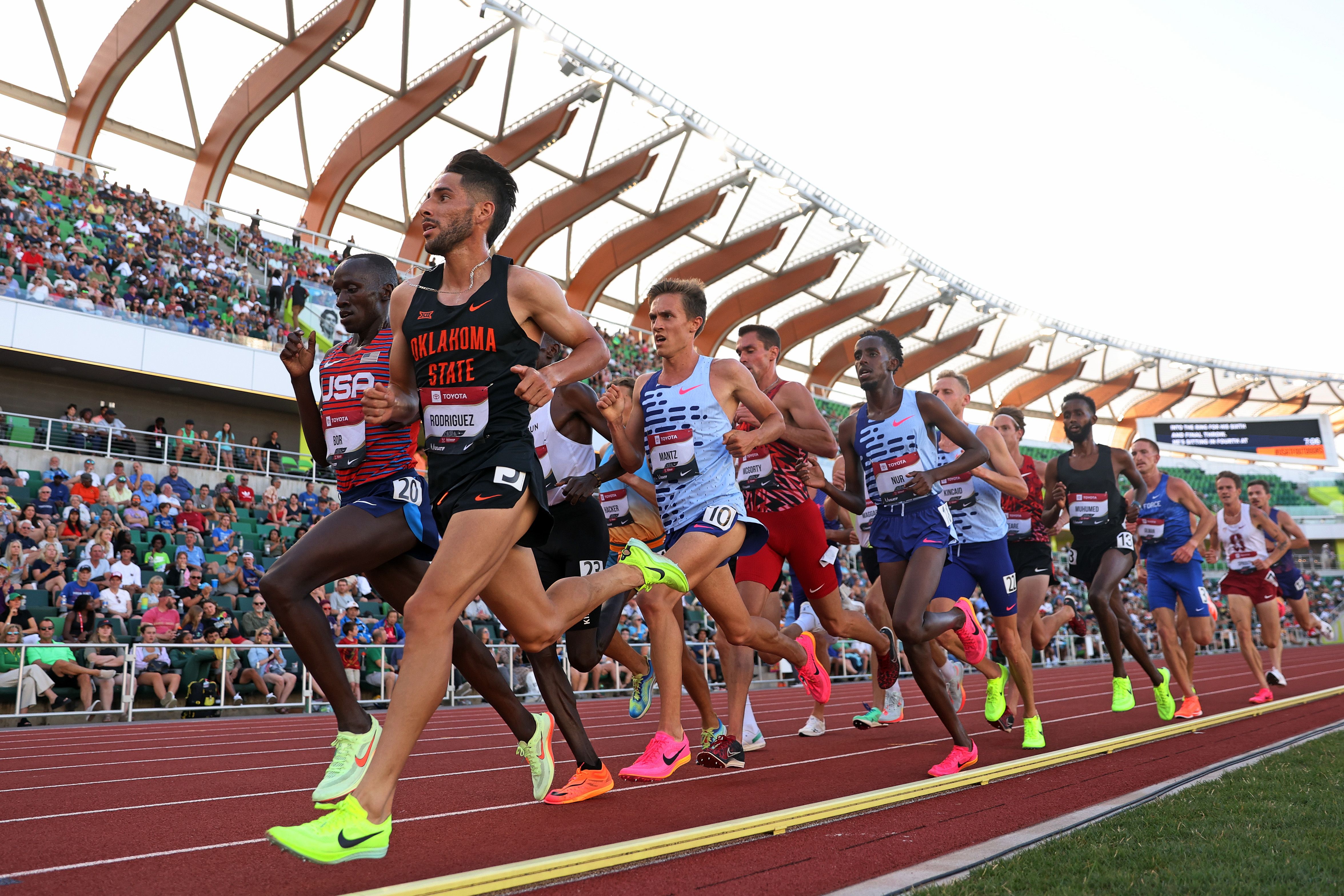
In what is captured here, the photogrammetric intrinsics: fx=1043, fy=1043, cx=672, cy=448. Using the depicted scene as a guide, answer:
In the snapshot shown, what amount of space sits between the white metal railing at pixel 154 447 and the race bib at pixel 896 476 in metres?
9.70

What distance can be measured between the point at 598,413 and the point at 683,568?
1108 millimetres

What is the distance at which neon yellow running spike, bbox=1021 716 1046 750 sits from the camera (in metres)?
6.20

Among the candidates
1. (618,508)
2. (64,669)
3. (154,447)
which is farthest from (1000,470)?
(154,447)

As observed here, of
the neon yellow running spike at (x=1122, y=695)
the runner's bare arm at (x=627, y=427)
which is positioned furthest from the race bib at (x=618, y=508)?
the neon yellow running spike at (x=1122, y=695)

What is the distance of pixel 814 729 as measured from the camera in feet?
25.4

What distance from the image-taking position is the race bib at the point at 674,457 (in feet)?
17.8

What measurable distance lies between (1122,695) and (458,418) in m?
7.26

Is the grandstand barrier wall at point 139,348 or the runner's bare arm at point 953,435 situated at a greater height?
the grandstand barrier wall at point 139,348

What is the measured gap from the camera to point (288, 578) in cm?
393

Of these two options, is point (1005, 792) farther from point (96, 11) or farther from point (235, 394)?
point (96, 11)

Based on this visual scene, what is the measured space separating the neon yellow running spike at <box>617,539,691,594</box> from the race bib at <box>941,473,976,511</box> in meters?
2.85

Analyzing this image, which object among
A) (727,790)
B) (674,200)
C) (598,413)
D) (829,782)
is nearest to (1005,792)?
(829,782)

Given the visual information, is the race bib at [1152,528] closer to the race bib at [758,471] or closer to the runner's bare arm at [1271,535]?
the runner's bare arm at [1271,535]

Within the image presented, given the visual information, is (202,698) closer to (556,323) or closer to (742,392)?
(742,392)
